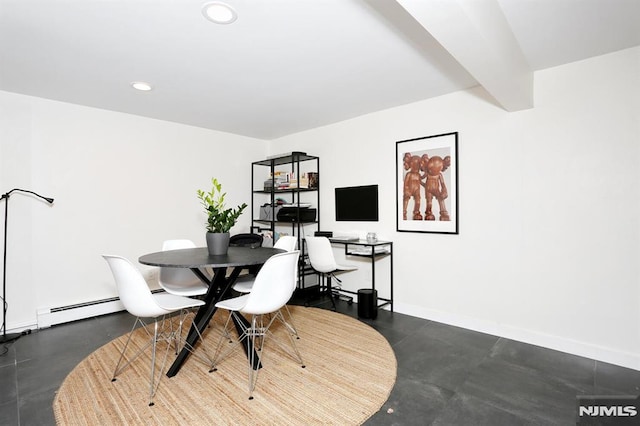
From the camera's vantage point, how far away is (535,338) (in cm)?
282

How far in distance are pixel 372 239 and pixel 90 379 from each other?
9.30ft

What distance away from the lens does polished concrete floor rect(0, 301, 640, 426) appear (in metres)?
1.86

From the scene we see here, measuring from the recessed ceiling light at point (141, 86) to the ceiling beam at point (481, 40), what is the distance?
254 cm

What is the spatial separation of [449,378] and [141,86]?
11.8ft

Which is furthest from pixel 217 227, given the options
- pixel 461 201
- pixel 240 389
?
pixel 461 201

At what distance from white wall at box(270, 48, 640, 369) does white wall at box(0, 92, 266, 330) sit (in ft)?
9.45

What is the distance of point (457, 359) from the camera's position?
2.55 metres

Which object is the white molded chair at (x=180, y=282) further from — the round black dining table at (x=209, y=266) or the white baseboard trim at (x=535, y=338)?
the white baseboard trim at (x=535, y=338)

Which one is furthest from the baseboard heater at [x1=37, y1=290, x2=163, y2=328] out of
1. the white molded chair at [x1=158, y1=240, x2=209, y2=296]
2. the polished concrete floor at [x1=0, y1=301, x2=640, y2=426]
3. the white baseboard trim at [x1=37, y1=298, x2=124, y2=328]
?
the white molded chair at [x1=158, y1=240, x2=209, y2=296]

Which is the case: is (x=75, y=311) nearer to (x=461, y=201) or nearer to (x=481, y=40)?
(x=461, y=201)

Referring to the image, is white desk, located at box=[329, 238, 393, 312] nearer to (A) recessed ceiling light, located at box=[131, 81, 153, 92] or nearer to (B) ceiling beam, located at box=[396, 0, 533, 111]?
(B) ceiling beam, located at box=[396, 0, 533, 111]

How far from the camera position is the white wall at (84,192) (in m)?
3.23

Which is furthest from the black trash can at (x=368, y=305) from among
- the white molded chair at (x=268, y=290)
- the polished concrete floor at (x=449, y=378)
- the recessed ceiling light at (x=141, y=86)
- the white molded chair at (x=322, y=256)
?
the recessed ceiling light at (x=141, y=86)

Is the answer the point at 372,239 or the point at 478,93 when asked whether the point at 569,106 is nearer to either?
the point at 478,93
